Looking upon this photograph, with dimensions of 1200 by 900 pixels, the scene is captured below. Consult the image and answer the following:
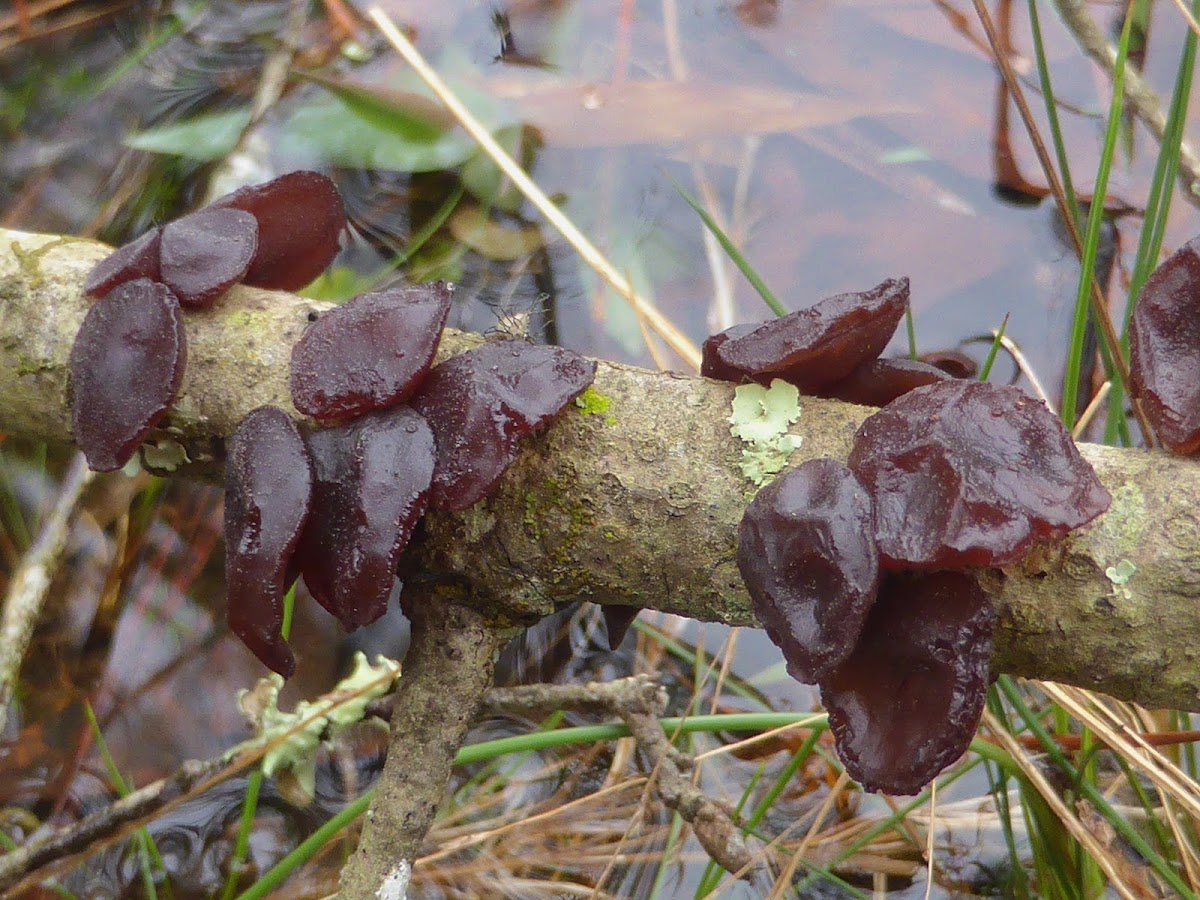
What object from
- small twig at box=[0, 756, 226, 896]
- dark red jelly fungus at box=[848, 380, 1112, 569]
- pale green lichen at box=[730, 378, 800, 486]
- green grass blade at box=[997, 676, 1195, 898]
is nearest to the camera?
dark red jelly fungus at box=[848, 380, 1112, 569]

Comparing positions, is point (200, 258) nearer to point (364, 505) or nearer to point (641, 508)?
point (364, 505)

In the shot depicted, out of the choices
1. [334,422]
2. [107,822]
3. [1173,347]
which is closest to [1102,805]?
[1173,347]

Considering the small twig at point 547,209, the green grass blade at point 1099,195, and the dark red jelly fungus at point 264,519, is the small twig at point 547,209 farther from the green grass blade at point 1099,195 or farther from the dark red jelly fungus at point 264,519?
the dark red jelly fungus at point 264,519

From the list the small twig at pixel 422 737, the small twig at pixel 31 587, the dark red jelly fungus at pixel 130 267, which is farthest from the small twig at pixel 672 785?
the small twig at pixel 31 587

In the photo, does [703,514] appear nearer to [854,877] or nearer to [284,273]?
[284,273]

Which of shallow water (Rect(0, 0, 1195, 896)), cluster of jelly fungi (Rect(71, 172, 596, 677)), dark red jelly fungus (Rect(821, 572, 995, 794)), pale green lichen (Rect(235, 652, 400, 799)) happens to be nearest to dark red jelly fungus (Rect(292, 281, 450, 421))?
cluster of jelly fungi (Rect(71, 172, 596, 677))

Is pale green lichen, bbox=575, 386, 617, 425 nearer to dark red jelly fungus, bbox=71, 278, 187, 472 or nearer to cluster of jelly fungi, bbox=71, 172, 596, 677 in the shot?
cluster of jelly fungi, bbox=71, 172, 596, 677
